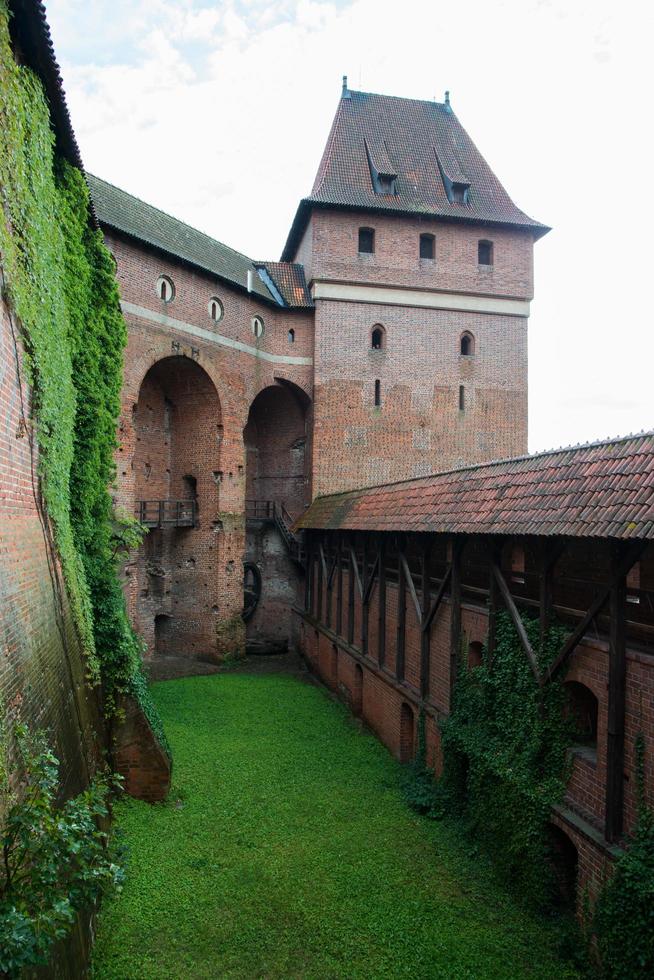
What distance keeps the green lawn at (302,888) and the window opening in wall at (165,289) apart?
12.2m

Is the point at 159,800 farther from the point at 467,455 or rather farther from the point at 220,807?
the point at 467,455

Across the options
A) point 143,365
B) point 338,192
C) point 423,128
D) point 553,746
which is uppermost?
point 423,128

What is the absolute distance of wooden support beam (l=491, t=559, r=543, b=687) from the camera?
755 cm

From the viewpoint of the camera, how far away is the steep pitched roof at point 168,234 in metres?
17.2

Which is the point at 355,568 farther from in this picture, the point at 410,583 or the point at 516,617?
the point at 516,617

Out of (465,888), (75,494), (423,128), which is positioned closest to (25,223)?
(75,494)

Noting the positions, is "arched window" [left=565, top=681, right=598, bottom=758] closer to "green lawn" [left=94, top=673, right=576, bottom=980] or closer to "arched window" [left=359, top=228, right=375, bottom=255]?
"green lawn" [left=94, top=673, right=576, bottom=980]

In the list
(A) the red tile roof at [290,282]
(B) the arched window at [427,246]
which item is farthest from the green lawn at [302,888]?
(B) the arched window at [427,246]

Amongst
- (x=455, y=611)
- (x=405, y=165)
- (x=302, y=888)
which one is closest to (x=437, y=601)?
(x=455, y=611)

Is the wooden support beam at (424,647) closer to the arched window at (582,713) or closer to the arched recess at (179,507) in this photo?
the arched window at (582,713)

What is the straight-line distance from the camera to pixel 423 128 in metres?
25.9

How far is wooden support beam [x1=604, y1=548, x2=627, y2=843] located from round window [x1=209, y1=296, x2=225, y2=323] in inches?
642

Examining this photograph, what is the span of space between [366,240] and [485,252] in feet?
14.6

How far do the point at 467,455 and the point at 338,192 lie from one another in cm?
1029
